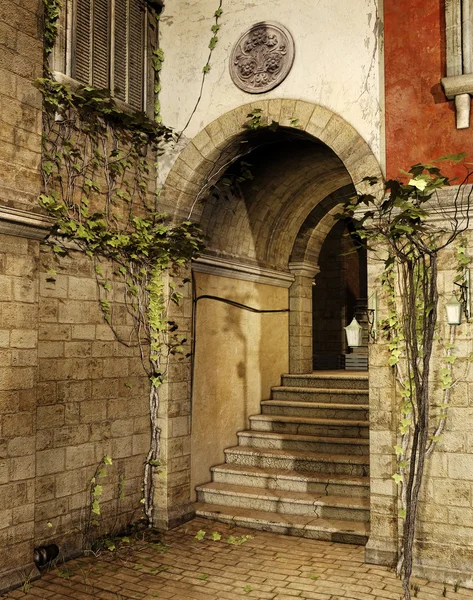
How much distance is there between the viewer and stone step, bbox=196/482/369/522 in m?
5.98

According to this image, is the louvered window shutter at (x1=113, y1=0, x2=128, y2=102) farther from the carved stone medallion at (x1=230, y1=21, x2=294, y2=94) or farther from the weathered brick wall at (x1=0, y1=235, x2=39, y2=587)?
the weathered brick wall at (x1=0, y1=235, x2=39, y2=587)

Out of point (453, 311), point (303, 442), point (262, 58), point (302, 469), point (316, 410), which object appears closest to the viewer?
point (453, 311)

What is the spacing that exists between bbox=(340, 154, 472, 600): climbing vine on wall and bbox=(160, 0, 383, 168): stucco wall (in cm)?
63

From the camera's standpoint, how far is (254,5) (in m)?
6.04

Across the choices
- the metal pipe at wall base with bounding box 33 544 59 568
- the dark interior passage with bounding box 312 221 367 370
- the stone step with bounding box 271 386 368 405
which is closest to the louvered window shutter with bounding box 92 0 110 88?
the metal pipe at wall base with bounding box 33 544 59 568

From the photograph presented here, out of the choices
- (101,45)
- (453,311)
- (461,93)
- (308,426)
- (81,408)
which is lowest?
(308,426)

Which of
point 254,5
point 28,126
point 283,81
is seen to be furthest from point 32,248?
point 254,5

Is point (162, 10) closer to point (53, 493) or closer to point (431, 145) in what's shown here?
point (431, 145)

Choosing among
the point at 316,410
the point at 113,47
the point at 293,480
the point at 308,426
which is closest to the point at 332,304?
the point at 316,410

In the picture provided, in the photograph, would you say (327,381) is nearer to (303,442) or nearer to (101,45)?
(303,442)

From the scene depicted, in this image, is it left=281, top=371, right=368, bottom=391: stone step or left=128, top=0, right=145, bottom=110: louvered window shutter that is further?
left=281, top=371, right=368, bottom=391: stone step

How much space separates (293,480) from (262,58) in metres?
3.83

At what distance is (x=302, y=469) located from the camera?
679cm

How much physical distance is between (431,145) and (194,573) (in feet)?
11.8
